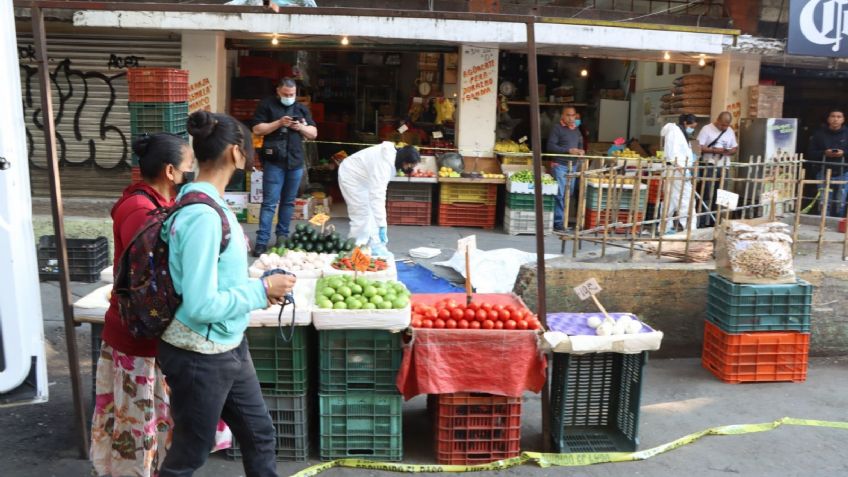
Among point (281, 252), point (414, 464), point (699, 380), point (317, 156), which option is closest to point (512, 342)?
point (414, 464)

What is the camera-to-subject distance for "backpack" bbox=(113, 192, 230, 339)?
123 inches

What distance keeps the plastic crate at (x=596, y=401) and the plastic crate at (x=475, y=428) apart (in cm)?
41

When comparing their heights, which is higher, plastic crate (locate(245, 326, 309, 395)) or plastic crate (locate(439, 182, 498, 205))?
plastic crate (locate(439, 182, 498, 205))

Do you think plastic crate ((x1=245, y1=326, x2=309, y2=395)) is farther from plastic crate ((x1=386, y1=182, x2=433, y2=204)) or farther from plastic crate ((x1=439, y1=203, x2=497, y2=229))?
plastic crate ((x1=439, y1=203, x2=497, y2=229))

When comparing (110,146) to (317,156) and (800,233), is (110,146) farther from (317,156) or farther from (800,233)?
(800,233)

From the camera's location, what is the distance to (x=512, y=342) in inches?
185

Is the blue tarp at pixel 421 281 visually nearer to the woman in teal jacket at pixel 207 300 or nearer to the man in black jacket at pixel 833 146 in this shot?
the woman in teal jacket at pixel 207 300

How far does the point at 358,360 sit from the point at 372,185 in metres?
3.93

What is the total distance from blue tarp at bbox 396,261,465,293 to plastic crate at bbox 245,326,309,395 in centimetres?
309

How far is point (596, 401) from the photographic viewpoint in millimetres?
5246

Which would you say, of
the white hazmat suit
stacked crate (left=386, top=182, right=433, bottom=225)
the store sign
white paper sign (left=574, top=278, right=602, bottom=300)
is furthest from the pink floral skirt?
the store sign

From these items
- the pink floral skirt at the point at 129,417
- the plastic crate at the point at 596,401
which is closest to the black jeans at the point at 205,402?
the pink floral skirt at the point at 129,417

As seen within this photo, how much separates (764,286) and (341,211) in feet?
25.9

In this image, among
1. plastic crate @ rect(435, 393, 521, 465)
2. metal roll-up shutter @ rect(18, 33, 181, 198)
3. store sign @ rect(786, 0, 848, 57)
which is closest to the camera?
plastic crate @ rect(435, 393, 521, 465)
